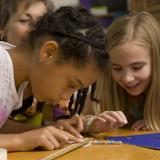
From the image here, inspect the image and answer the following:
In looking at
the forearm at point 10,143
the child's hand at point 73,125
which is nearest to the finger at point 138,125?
the child's hand at point 73,125

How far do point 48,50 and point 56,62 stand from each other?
33 millimetres

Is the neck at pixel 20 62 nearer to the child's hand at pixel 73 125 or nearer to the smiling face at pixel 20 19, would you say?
the child's hand at pixel 73 125

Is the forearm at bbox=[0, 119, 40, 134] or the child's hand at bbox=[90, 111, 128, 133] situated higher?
the child's hand at bbox=[90, 111, 128, 133]

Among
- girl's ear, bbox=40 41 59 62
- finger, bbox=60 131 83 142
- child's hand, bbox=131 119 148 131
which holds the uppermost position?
girl's ear, bbox=40 41 59 62

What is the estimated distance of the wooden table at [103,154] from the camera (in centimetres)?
82

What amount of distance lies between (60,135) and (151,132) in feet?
1.12

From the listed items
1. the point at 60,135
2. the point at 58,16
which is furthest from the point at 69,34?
the point at 60,135

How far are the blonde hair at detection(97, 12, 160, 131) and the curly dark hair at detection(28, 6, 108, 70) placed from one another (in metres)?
0.34

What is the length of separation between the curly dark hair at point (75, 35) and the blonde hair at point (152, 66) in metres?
0.34

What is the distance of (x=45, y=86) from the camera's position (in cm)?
93

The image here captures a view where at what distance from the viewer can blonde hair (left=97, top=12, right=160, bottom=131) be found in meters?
1.31

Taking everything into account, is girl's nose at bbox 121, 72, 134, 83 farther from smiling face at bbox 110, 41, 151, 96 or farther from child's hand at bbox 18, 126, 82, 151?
child's hand at bbox 18, 126, 82, 151

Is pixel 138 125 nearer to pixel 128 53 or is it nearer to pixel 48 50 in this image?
pixel 128 53

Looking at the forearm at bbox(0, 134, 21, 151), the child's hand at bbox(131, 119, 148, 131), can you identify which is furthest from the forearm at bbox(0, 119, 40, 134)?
the child's hand at bbox(131, 119, 148, 131)
